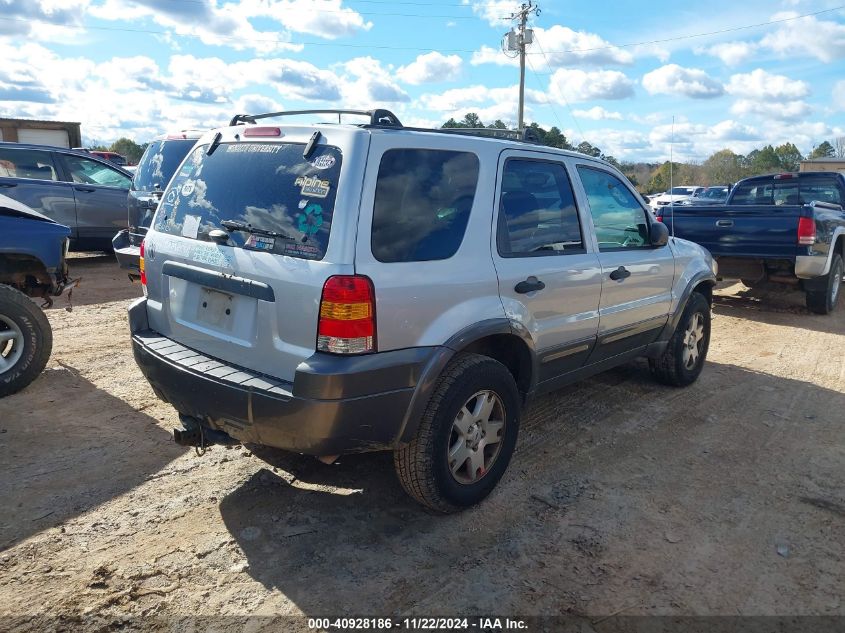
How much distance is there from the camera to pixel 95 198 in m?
10.1

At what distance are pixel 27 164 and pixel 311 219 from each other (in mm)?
8779

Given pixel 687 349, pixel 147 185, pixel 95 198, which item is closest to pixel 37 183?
pixel 95 198

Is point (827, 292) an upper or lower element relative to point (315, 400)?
lower

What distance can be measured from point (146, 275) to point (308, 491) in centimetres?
155

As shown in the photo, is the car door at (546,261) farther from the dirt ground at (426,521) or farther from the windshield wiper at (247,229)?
the windshield wiper at (247,229)

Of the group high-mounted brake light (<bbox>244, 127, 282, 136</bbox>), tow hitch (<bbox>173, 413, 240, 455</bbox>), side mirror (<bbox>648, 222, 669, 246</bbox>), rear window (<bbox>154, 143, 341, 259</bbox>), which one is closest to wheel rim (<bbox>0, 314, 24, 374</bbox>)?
rear window (<bbox>154, 143, 341, 259</bbox>)

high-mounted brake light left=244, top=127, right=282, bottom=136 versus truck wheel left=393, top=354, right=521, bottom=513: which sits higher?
high-mounted brake light left=244, top=127, right=282, bottom=136

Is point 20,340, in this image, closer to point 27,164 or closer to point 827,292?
point 27,164

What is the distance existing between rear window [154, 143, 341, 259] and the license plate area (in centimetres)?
28

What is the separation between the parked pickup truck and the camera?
26.1 feet

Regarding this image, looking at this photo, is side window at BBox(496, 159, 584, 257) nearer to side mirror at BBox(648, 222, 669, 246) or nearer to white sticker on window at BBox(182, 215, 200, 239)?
side mirror at BBox(648, 222, 669, 246)

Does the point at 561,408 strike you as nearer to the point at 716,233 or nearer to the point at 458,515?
the point at 458,515


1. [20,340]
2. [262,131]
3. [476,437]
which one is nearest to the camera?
[262,131]

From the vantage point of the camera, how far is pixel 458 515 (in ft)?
11.1
